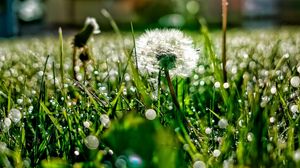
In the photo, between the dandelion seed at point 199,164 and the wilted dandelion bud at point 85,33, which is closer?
the dandelion seed at point 199,164

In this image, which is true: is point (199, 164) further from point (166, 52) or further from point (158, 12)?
point (158, 12)

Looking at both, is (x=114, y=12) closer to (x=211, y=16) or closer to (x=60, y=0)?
(x=60, y=0)

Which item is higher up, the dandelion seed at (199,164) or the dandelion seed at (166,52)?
the dandelion seed at (166,52)

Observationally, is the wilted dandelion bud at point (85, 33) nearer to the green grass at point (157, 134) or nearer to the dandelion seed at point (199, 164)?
the green grass at point (157, 134)

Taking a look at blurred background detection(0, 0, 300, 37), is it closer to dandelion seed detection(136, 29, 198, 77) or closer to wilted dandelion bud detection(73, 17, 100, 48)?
wilted dandelion bud detection(73, 17, 100, 48)

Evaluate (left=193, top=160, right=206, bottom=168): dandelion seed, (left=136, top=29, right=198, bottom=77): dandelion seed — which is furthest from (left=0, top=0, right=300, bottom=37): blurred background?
(left=193, top=160, right=206, bottom=168): dandelion seed

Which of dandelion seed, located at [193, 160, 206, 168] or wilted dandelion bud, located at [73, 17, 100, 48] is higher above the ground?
wilted dandelion bud, located at [73, 17, 100, 48]

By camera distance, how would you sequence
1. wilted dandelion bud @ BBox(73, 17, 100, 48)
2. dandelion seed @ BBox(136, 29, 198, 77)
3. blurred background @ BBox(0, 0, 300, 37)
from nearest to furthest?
dandelion seed @ BBox(136, 29, 198, 77) → wilted dandelion bud @ BBox(73, 17, 100, 48) → blurred background @ BBox(0, 0, 300, 37)

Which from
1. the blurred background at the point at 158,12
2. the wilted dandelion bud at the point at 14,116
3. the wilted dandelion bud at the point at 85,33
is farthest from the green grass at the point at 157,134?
the blurred background at the point at 158,12
